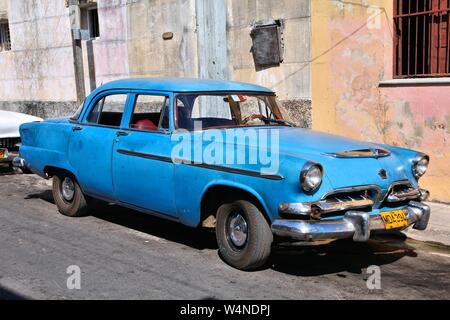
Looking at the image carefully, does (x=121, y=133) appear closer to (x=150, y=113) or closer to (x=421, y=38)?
(x=150, y=113)

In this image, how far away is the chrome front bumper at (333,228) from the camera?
13.9 feet

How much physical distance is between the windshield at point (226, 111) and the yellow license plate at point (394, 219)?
1.66 metres

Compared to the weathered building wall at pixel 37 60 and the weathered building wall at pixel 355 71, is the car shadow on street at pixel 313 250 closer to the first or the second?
the weathered building wall at pixel 355 71

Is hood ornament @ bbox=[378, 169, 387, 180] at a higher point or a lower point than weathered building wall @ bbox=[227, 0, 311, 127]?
lower

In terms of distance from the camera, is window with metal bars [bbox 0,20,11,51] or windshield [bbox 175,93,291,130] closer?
windshield [bbox 175,93,291,130]

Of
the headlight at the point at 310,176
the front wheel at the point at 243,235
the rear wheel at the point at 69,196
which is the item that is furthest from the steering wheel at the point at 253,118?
the rear wheel at the point at 69,196

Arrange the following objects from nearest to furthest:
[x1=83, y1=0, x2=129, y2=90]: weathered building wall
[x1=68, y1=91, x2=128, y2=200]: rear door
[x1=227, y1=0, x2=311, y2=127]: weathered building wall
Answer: [x1=68, y1=91, x2=128, y2=200]: rear door → [x1=227, y1=0, x2=311, y2=127]: weathered building wall → [x1=83, y1=0, x2=129, y2=90]: weathered building wall

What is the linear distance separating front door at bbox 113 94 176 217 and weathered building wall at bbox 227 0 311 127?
3.39 m

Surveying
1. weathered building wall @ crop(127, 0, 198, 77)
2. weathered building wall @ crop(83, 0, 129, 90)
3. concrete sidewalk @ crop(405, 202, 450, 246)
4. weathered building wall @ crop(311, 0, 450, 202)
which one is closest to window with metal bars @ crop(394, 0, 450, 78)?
weathered building wall @ crop(311, 0, 450, 202)

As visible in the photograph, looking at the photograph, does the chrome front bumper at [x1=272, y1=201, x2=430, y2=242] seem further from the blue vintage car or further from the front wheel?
the front wheel

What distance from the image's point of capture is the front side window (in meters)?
5.53

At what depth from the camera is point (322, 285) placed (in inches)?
179

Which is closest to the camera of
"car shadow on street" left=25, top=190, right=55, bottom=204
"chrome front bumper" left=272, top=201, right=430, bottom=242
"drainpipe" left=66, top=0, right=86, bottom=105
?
"chrome front bumper" left=272, top=201, right=430, bottom=242

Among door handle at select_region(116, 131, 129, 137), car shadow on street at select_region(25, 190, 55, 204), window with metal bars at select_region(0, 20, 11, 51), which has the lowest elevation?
car shadow on street at select_region(25, 190, 55, 204)
